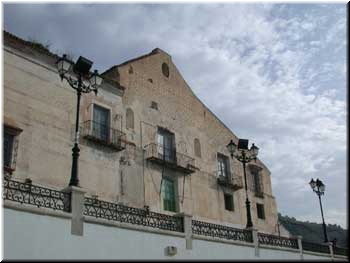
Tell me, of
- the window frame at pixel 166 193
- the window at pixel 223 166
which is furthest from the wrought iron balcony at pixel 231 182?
the window frame at pixel 166 193

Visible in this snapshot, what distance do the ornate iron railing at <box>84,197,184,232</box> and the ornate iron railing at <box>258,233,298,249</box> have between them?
5080 millimetres

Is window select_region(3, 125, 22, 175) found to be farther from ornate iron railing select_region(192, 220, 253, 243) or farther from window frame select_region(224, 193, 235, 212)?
window frame select_region(224, 193, 235, 212)

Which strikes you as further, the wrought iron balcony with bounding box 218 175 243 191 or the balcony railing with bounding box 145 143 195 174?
the wrought iron balcony with bounding box 218 175 243 191

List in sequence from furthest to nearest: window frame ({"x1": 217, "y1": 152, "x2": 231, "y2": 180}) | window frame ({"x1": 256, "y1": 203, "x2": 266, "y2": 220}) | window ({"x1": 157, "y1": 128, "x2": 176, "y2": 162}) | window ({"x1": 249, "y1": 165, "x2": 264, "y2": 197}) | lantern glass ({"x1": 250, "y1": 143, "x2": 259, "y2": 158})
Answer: window ({"x1": 249, "y1": 165, "x2": 264, "y2": 197})
window frame ({"x1": 256, "y1": 203, "x2": 266, "y2": 220})
window frame ({"x1": 217, "y1": 152, "x2": 231, "y2": 180})
window ({"x1": 157, "y1": 128, "x2": 176, "y2": 162})
lantern glass ({"x1": 250, "y1": 143, "x2": 259, "y2": 158})

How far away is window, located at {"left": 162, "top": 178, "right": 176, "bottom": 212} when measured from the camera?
22016 millimetres

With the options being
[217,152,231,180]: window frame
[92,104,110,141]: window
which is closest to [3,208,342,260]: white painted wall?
[92,104,110,141]: window

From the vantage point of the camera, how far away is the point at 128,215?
13.4 metres

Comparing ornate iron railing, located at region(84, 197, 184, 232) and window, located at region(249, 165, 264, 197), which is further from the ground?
window, located at region(249, 165, 264, 197)

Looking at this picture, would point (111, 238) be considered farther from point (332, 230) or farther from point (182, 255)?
point (332, 230)

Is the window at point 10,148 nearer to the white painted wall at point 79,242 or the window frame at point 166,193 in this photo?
the white painted wall at point 79,242

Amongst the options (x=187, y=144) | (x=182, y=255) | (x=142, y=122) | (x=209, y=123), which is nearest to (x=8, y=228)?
(x=182, y=255)

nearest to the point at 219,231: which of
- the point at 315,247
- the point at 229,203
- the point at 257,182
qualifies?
the point at 315,247

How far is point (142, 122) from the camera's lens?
877 inches

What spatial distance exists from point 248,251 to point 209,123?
11.5 meters
